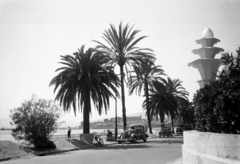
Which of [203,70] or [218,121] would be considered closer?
[218,121]

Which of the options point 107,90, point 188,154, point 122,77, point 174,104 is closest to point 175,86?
point 174,104

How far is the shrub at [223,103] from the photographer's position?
6.00 metres

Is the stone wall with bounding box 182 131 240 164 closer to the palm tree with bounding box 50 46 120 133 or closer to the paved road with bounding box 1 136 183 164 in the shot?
the paved road with bounding box 1 136 183 164

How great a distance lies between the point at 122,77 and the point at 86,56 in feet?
25.7

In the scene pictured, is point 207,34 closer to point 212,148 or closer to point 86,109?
point 212,148

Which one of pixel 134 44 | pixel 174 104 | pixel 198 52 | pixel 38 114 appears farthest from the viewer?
pixel 174 104

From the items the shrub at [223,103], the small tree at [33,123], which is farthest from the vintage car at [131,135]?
Result: the shrub at [223,103]

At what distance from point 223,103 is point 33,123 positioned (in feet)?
52.0

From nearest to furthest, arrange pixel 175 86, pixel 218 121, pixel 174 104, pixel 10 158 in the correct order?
pixel 218 121 < pixel 10 158 < pixel 174 104 < pixel 175 86

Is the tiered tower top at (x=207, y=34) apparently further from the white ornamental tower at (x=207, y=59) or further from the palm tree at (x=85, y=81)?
the palm tree at (x=85, y=81)

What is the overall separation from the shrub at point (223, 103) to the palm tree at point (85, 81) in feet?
59.2

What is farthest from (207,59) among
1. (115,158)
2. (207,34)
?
(115,158)

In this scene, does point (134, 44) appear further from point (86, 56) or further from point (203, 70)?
point (203, 70)

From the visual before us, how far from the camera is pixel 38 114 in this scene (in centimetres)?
1967
